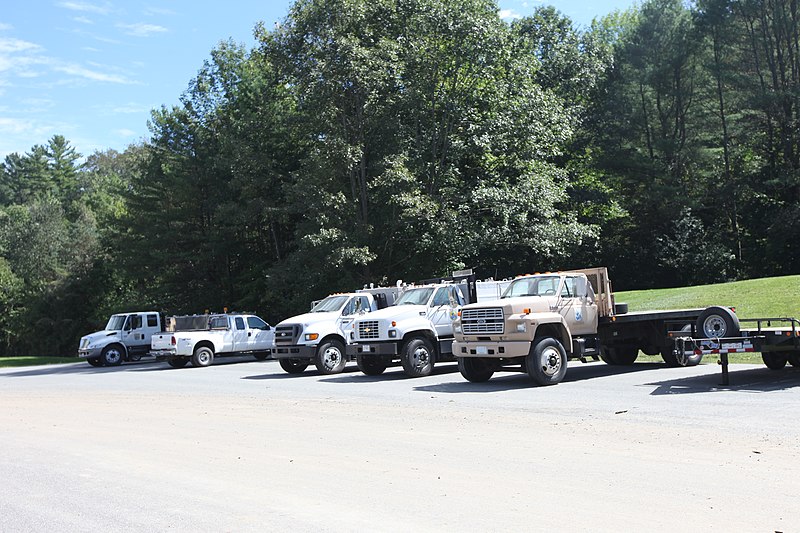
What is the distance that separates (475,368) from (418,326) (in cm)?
235

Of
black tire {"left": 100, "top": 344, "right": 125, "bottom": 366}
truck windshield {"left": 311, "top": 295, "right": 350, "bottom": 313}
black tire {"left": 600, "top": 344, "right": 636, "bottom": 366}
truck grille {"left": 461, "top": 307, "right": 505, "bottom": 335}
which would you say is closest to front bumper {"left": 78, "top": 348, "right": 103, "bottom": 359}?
black tire {"left": 100, "top": 344, "right": 125, "bottom": 366}

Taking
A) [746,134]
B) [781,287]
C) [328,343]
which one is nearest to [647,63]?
[746,134]

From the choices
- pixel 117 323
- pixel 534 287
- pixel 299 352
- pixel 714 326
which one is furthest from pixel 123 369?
pixel 714 326

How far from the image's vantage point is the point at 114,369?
3256 cm

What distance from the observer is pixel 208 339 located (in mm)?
29922

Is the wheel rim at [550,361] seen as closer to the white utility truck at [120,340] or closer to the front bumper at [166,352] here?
the front bumper at [166,352]

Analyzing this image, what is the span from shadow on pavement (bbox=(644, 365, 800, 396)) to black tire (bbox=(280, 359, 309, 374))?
37.4 feet

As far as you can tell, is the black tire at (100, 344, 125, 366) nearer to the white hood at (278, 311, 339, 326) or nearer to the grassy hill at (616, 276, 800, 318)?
the white hood at (278, 311, 339, 326)

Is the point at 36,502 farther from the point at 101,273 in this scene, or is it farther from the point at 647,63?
the point at 101,273

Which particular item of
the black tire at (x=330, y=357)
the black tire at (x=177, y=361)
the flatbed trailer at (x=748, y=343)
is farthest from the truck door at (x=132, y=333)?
the flatbed trailer at (x=748, y=343)

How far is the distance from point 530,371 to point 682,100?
3914cm

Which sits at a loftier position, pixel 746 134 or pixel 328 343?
pixel 746 134

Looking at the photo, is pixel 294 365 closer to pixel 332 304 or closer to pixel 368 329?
pixel 332 304

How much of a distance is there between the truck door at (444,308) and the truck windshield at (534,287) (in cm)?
228
